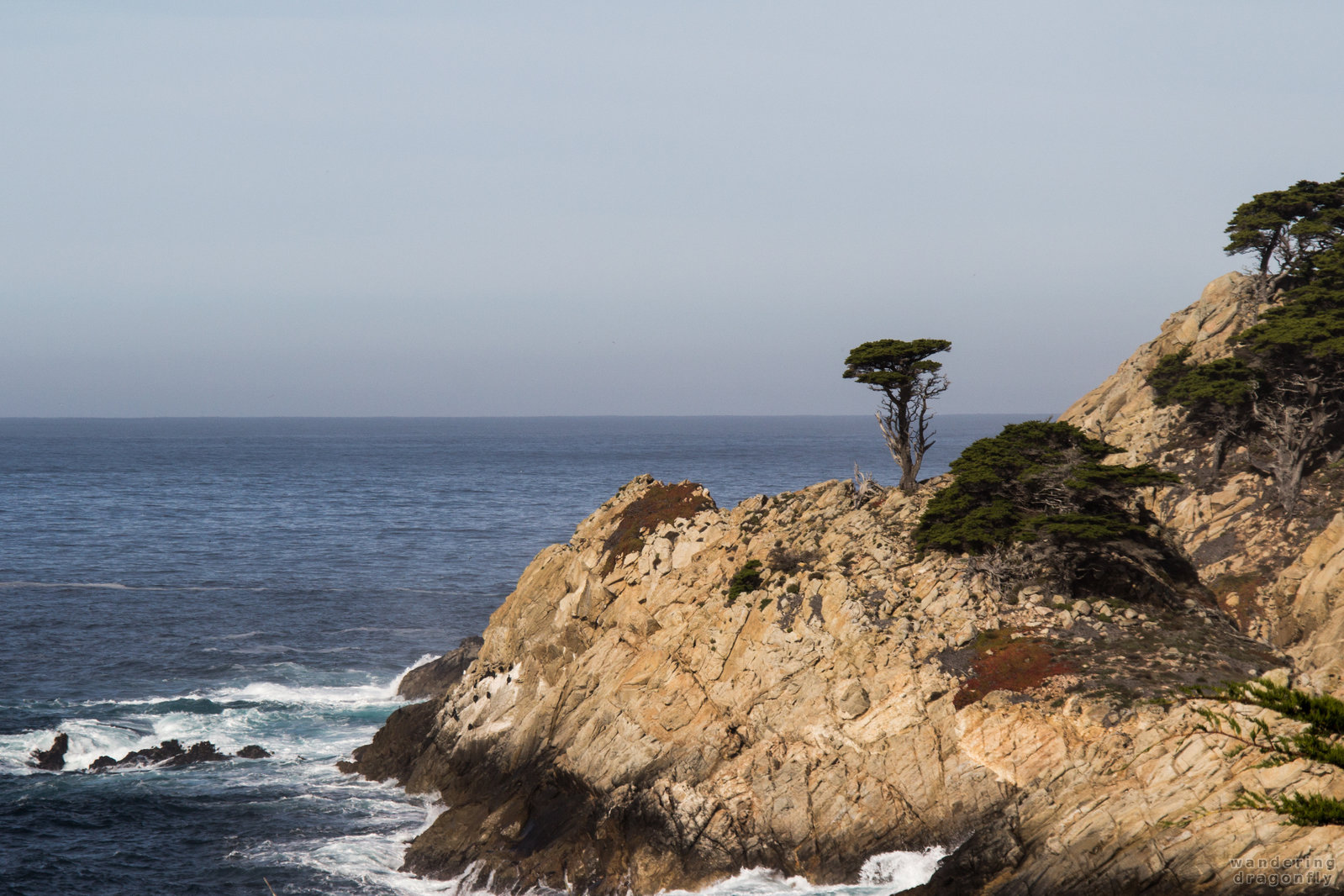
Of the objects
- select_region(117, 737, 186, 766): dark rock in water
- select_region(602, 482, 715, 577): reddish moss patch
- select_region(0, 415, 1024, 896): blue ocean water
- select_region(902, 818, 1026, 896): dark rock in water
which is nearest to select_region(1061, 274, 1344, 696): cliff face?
select_region(902, 818, 1026, 896): dark rock in water

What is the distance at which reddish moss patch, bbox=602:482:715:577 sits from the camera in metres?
44.6

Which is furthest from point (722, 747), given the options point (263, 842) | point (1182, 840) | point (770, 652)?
point (263, 842)

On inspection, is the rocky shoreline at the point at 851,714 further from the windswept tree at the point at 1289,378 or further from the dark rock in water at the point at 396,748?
the windswept tree at the point at 1289,378

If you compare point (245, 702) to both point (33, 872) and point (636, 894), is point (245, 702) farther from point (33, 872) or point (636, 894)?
point (636, 894)

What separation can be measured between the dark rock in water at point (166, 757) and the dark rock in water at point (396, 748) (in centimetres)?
608

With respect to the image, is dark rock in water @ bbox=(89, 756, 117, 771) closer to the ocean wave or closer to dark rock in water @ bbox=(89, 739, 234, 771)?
dark rock in water @ bbox=(89, 739, 234, 771)

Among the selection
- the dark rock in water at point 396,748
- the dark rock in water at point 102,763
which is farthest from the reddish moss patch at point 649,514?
the dark rock in water at point 102,763

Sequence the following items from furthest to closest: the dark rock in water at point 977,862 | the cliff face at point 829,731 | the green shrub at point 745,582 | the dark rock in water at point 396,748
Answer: the dark rock in water at point 396,748
the green shrub at point 745,582
the dark rock in water at point 977,862
the cliff face at point 829,731

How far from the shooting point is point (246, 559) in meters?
93.2

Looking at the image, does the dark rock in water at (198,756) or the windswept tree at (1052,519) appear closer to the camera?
the windswept tree at (1052,519)

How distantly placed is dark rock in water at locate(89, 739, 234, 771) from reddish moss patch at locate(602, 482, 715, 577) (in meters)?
20.1

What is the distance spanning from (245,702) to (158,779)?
964cm

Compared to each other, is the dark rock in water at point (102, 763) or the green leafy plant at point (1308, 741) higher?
the green leafy plant at point (1308, 741)

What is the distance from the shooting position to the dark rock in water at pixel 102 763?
43906 millimetres
